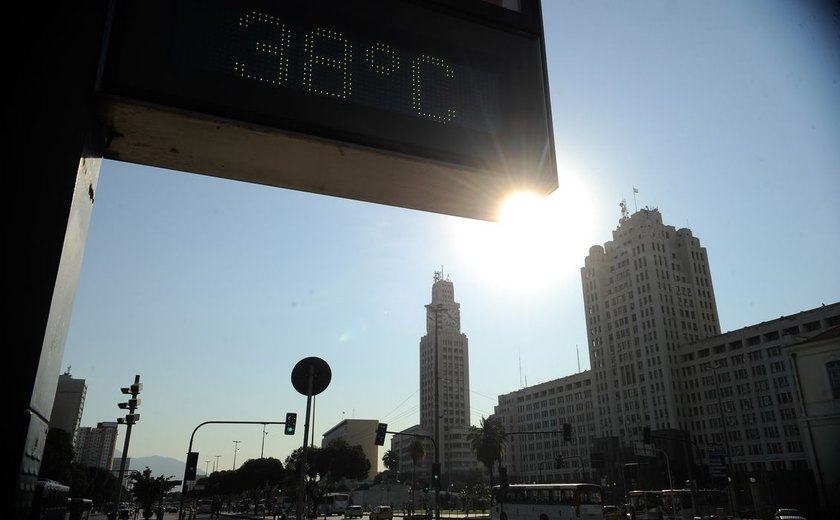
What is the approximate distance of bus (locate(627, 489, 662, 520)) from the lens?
39281 millimetres

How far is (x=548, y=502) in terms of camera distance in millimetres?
33469

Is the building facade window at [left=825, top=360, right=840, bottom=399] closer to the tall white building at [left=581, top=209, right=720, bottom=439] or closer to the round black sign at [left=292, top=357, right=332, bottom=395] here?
the round black sign at [left=292, top=357, right=332, bottom=395]

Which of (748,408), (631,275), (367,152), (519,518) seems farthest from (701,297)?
(367,152)

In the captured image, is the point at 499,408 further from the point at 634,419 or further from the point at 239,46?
the point at 239,46

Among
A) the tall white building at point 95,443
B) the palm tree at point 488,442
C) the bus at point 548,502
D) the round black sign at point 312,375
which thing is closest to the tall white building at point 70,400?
the tall white building at point 95,443

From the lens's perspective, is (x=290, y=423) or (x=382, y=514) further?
(x=382, y=514)

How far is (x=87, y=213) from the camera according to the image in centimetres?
328

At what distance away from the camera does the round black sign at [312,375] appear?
8.75 meters

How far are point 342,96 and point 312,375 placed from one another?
237 inches

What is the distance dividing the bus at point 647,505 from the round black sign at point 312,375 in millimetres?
39078

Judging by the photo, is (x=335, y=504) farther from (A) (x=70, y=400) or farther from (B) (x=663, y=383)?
(A) (x=70, y=400)

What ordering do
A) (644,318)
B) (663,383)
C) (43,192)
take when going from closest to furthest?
(43,192)
(663,383)
(644,318)

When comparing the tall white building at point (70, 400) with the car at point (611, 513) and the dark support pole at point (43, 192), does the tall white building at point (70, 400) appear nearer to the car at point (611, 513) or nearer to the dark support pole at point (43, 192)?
the car at point (611, 513)

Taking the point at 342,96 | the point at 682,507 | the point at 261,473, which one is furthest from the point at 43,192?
the point at 261,473
